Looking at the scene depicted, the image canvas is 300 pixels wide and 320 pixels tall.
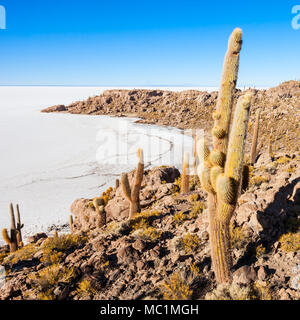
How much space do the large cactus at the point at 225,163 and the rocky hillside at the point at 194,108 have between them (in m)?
17.7

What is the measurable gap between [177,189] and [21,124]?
43.8 metres

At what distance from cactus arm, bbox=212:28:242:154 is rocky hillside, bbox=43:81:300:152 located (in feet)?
57.9

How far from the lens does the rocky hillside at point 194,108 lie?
2762cm

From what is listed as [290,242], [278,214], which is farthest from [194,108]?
[290,242]

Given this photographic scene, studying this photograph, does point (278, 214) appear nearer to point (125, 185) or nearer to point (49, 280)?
→ point (125, 185)

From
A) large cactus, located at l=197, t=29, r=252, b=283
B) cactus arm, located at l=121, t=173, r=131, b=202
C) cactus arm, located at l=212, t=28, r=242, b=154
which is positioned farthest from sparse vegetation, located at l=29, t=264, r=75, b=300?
cactus arm, located at l=212, t=28, r=242, b=154

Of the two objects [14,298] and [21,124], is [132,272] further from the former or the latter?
[21,124]

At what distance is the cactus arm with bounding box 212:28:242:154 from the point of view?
161 inches

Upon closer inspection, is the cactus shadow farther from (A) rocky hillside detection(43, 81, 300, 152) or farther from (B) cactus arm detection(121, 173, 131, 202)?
(A) rocky hillside detection(43, 81, 300, 152)

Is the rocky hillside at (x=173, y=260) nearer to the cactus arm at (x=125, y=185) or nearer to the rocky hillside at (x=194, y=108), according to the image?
the cactus arm at (x=125, y=185)

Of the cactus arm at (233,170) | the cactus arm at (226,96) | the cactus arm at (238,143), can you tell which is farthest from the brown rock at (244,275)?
the cactus arm at (226,96)
